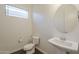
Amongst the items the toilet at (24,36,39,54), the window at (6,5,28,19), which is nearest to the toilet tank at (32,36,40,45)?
the toilet at (24,36,39,54)

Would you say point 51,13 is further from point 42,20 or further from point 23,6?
point 23,6

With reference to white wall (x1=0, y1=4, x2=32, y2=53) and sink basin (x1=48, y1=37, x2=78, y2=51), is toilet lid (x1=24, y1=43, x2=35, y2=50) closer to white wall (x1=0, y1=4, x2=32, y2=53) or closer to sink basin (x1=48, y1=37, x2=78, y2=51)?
white wall (x1=0, y1=4, x2=32, y2=53)

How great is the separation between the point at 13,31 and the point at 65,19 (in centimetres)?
67

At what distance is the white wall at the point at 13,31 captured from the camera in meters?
1.20

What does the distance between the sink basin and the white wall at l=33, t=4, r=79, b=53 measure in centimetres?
4

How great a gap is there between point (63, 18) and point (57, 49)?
0.39 meters

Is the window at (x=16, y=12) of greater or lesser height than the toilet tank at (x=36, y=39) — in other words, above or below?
above

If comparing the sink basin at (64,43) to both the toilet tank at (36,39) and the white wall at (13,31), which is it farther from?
the white wall at (13,31)

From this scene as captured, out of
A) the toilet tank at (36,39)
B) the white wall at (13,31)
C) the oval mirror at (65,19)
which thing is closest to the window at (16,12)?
the white wall at (13,31)

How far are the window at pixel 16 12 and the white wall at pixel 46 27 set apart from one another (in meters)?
0.13

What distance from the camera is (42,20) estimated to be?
1.25m

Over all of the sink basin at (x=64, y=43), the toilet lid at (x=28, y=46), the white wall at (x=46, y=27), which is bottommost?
the toilet lid at (x=28, y=46)

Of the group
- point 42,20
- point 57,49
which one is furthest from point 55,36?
point 42,20

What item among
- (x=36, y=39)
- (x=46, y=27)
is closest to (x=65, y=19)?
(x=46, y=27)
